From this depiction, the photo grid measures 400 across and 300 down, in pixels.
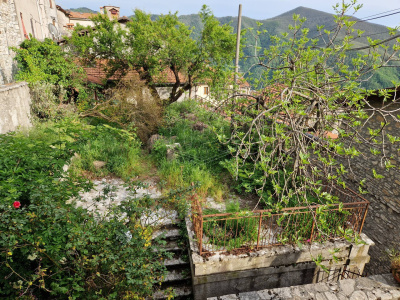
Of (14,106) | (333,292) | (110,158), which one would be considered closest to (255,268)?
(333,292)

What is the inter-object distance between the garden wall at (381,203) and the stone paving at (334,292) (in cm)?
201

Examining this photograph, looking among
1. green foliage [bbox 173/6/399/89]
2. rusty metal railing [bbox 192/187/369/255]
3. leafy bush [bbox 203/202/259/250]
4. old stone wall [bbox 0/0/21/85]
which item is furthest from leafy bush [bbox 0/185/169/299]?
old stone wall [bbox 0/0/21/85]

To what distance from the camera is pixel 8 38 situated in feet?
31.8

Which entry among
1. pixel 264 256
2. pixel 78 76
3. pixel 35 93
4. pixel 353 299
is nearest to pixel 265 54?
pixel 264 256

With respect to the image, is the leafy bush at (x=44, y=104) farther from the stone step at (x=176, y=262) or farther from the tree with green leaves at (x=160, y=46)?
the stone step at (x=176, y=262)

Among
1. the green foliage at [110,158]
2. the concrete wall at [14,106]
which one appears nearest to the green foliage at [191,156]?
the green foliage at [110,158]

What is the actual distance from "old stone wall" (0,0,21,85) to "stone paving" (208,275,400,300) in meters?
11.1

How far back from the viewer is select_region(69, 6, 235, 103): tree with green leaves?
448 inches

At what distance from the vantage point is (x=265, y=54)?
20.3 ft

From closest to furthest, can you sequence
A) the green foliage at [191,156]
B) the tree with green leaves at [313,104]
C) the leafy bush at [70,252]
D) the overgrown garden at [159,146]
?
1. the leafy bush at [70,252]
2. the overgrown garden at [159,146]
3. the tree with green leaves at [313,104]
4. the green foliage at [191,156]

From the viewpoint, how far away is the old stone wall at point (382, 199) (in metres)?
5.93

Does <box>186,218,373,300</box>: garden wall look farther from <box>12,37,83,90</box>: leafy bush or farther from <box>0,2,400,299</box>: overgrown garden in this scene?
<box>12,37,83,90</box>: leafy bush

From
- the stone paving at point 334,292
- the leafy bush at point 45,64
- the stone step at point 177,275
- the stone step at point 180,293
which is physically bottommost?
the stone step at point 180,293

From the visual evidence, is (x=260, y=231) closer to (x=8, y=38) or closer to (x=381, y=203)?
(x=381, y=203)
